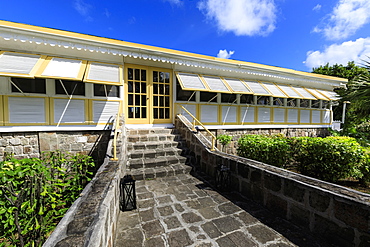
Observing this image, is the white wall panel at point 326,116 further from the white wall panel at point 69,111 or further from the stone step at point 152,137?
the white wall panel at point 69,111

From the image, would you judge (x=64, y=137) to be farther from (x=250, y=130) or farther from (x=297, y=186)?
(x=250, y=130)

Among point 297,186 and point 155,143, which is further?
point 155,143

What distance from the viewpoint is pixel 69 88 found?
557cm

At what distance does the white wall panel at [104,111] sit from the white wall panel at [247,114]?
619 cm

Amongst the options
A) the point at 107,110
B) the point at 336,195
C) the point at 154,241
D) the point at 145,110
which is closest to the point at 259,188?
the point at 336,195

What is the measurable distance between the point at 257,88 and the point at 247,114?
5.00 feet

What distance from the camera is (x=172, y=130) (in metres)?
6.50

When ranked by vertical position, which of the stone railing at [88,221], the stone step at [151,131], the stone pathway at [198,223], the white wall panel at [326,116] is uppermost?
the white wall panel at [326,116]

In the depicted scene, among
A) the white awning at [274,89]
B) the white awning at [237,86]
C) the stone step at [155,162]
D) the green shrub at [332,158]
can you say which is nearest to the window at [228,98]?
the white awning at [237,86]

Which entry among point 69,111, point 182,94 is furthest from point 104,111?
point 182,94

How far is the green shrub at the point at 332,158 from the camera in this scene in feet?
13.8

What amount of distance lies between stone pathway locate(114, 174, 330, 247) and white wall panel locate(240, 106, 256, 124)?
226 inches

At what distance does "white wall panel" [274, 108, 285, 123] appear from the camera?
9.12 meters

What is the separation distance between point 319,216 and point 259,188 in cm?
101
